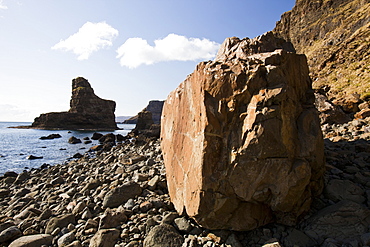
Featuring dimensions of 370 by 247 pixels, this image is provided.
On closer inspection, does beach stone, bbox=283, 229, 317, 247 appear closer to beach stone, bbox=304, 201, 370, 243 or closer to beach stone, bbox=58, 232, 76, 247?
beach stone, bbox=304, 201, 370, 243

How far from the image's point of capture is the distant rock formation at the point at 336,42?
1944cm

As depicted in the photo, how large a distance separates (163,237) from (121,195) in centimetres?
260

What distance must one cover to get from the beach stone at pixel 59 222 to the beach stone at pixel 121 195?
1040mm

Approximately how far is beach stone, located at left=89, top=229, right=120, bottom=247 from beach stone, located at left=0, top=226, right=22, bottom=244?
2.97 m

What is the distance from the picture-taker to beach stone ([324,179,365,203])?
4.90 m

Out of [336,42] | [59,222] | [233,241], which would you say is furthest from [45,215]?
[336,42]

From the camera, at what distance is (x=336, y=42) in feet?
133

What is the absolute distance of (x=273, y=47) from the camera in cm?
618

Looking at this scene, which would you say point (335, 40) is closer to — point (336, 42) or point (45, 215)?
point (336, 42)

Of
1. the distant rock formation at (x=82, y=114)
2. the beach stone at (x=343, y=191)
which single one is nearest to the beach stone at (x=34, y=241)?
the beach stone at (x=343, y=191)

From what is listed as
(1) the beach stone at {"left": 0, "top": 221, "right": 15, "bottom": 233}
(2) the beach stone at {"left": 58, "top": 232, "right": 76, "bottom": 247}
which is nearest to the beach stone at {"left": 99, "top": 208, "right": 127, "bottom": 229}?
(2) the beach stone at {"left": 58, "top": 232, "right": 76, "bottom": 247}

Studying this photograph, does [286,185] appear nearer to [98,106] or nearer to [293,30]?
[293,30]

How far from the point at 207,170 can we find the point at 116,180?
5.61m

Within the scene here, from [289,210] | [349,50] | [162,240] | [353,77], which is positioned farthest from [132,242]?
[349,50]
